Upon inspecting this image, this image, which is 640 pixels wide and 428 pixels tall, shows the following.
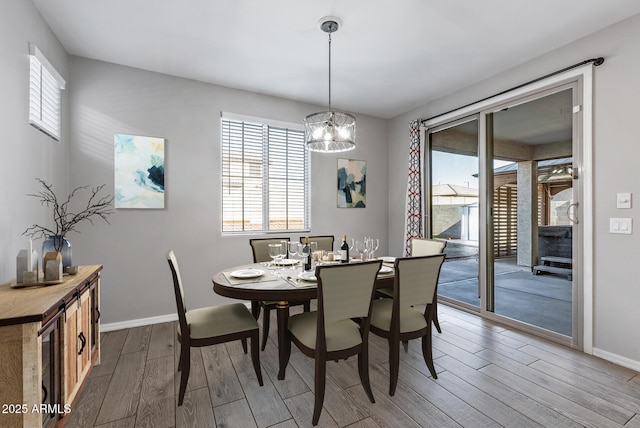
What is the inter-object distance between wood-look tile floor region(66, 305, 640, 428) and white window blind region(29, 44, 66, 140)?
2108mm

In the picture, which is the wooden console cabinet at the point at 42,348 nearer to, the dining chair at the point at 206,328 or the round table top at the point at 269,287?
the dining chair at the point at 206,328

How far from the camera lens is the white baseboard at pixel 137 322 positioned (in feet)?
10.7

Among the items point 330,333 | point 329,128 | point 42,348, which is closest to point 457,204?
point 329,128

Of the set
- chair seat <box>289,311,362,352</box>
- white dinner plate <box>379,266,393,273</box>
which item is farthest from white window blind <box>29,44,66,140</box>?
white dinner plate <box>379,266,393,273</box>

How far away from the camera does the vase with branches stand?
2574mm

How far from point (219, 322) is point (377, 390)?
126 centimetres

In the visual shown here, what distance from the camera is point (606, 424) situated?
1.81 metres

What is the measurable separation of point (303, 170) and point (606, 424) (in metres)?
3.87

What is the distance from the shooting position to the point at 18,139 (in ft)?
7.13

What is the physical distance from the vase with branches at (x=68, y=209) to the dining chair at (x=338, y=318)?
88.5 inches

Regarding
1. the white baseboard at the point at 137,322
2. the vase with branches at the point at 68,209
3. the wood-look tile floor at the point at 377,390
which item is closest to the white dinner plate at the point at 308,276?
the wood-look tile floor at the point at 377,390

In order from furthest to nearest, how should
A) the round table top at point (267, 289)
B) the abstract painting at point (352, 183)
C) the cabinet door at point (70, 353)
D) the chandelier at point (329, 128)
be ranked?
the abstract painting at point (352, 183), the chandelier at point (329, 128), the round table top at point (267, 289), the cabinet door at point (70, 353)

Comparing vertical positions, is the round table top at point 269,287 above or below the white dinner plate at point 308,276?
below

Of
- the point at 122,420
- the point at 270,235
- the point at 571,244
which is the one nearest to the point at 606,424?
the point at 571,244
